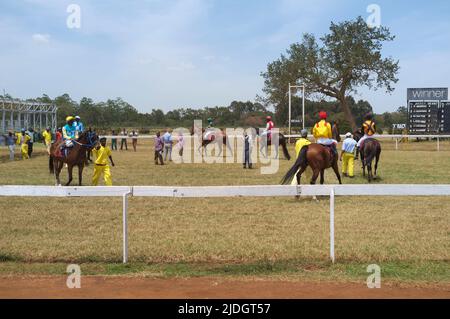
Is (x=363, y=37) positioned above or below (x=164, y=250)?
above

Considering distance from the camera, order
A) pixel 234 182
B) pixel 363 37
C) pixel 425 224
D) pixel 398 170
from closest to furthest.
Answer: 1. pixel 425 224
2. pixel 234 182
3. pixel 398 170
4. pixel 363 37

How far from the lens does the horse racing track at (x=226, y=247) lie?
18.5ft

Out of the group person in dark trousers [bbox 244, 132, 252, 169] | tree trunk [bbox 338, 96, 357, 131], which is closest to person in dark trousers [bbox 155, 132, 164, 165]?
person in dark trousers [bbox 244, 132, 252, 169]

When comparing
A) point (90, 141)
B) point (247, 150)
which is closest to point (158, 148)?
point (247, 150)

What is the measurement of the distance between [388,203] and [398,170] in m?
8.34

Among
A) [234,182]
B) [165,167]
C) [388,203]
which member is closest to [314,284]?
[388,203]

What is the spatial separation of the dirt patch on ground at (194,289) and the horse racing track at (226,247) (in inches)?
0.5

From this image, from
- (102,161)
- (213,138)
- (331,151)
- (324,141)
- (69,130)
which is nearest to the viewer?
(331,151)

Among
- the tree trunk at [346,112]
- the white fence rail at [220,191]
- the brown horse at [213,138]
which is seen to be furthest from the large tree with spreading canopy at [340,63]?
the white fence rail at [220,191]

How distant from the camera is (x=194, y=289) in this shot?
18.1 feet

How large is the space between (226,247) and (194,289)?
1746 mm

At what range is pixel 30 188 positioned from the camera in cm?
687

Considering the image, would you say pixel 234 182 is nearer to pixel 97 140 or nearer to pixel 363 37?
pixel 97 140

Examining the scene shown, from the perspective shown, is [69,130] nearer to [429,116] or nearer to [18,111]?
[429,116]
